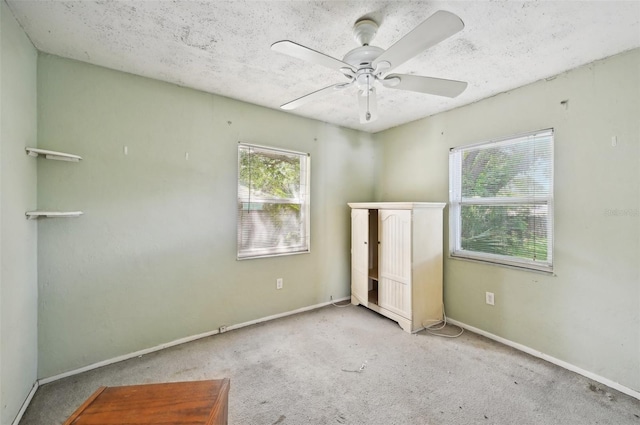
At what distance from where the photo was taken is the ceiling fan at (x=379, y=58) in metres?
1.16

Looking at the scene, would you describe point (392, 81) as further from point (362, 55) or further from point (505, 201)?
point (505, 201)

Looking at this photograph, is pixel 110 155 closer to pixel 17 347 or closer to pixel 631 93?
pixel 17 347

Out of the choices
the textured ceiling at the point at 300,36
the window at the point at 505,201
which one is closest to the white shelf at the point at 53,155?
the textured ceiling at the point at 300,36

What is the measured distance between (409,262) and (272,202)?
65.3 inches

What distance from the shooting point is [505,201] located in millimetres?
2586

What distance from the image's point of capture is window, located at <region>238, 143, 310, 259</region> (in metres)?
2.90

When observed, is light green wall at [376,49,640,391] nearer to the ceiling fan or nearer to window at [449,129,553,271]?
window at [449,129,553,271]

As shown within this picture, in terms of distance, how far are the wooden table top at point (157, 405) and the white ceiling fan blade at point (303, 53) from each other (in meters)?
1.60

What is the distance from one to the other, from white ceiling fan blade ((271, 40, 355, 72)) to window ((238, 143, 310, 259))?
1636mm

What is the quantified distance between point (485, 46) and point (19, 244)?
333cm

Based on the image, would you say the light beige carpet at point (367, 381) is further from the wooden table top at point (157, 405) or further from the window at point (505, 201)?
the window at point (505, 201)

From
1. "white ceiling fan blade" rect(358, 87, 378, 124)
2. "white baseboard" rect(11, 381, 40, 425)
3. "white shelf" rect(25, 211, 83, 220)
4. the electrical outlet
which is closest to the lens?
"white baseboard" rect(11, 381, 40, 425)

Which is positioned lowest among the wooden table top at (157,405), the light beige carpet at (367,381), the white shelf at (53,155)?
the light beige carpet at (367,381)

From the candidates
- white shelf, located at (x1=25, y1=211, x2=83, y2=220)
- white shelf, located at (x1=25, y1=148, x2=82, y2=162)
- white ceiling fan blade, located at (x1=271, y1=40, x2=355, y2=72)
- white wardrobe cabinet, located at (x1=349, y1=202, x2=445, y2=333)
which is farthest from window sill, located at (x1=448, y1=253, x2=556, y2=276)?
white shelf, located at (x1=25, y1=148, x2=82, y2=162)
